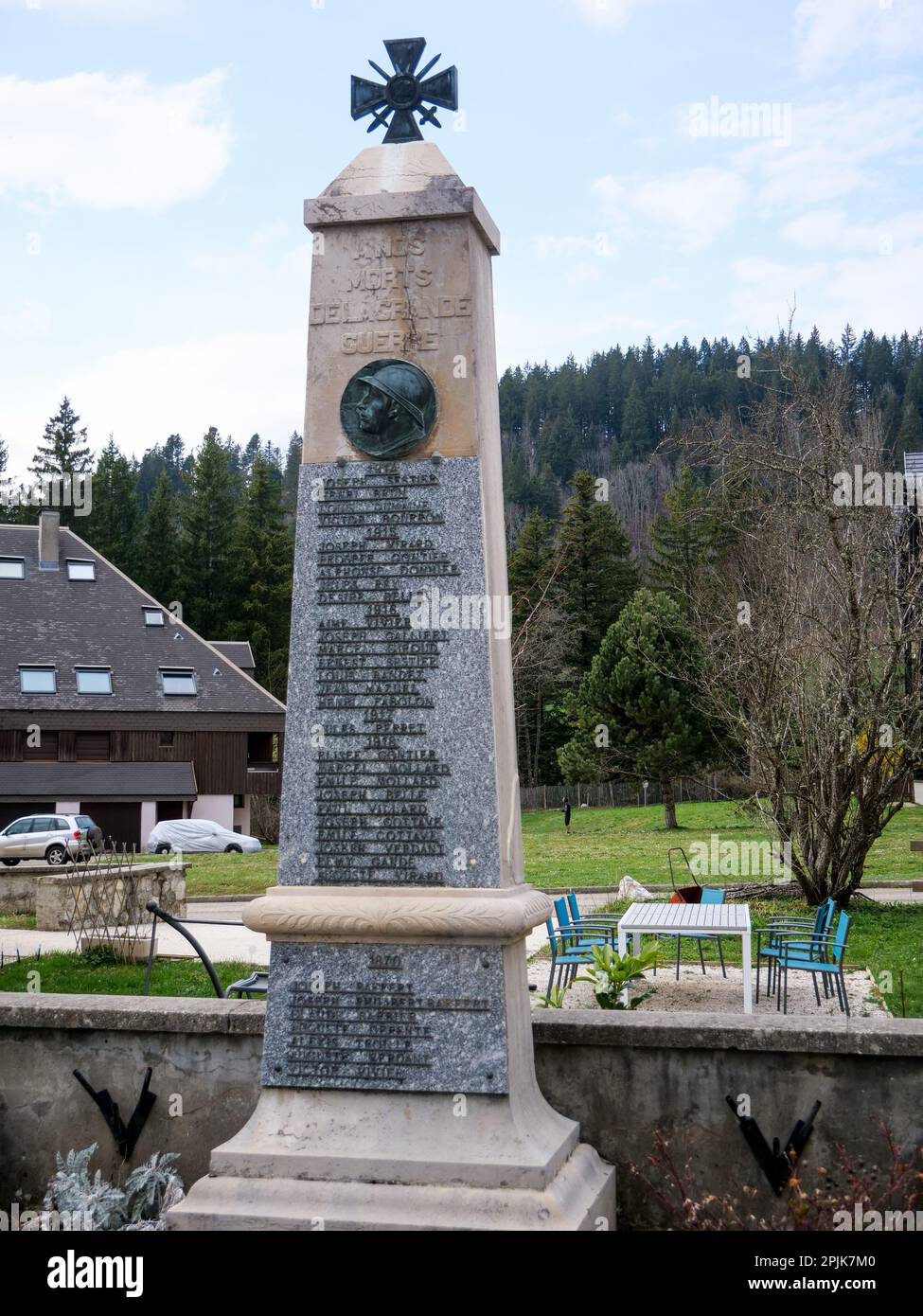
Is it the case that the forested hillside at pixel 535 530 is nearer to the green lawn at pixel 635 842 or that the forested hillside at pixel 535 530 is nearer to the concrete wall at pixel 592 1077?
the green lawn at pixel 635 842

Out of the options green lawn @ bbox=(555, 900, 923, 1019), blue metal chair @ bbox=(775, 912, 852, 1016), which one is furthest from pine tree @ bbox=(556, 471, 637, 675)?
blue metal chair @ bbox=(775, 912, 852, 1016)

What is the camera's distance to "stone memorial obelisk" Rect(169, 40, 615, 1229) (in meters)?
4.77

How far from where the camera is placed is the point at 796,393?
1564 centimetres

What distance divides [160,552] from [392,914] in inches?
2560

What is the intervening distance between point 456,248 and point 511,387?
393 ft

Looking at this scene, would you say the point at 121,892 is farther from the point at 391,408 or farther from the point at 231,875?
the point at 391,408

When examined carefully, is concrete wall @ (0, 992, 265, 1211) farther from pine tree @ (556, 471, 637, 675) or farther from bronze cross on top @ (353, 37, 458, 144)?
pine tree @ (556, 471, 637, 675)

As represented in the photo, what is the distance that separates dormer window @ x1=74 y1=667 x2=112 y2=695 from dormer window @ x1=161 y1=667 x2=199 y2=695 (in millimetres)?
1976

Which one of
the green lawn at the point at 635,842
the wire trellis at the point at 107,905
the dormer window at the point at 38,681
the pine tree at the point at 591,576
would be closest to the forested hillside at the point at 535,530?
the pine tree at the point at 591,576

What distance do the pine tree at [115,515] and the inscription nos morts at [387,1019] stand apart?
203ft

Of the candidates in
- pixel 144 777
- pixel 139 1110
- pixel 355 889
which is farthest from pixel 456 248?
pixel 144 777

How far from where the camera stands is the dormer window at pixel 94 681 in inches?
1709

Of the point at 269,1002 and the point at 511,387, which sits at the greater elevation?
the point at 511,387
